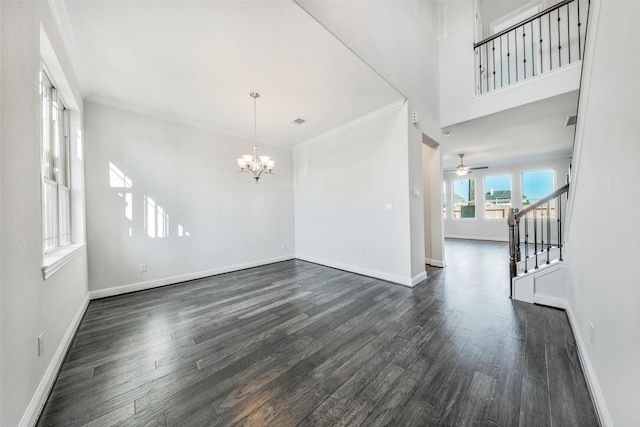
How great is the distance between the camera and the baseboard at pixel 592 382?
1.19 meters

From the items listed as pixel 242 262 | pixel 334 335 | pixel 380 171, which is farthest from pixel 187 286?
A: pixel 380 171

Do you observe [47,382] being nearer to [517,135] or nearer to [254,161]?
[254,161]

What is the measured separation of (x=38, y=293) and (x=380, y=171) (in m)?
3.94

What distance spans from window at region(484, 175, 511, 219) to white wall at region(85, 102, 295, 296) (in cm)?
749

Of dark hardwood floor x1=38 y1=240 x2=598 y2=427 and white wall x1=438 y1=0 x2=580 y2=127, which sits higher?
white wall x1=438 y1=0 x2=580 y2=127

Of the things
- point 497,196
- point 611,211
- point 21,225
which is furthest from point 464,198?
point 21,225

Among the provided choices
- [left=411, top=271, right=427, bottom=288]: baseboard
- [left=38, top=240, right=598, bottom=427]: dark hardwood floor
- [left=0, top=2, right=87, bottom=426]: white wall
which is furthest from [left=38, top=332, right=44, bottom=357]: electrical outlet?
[left=411, top=271, right=427, bottom=288]: baseboard

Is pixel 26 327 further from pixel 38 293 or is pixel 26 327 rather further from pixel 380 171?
pixel 380 171

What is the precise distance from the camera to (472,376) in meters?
1.59

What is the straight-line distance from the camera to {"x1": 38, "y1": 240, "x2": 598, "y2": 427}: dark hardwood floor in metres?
1.33

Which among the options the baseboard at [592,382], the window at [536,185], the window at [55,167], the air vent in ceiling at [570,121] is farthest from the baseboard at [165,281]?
the window at [536,185]

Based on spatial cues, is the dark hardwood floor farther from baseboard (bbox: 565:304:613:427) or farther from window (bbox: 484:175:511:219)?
window (bbox: 484:175:511:219)

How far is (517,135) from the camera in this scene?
15.9 ft

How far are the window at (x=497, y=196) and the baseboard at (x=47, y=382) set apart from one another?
33.4 feet
